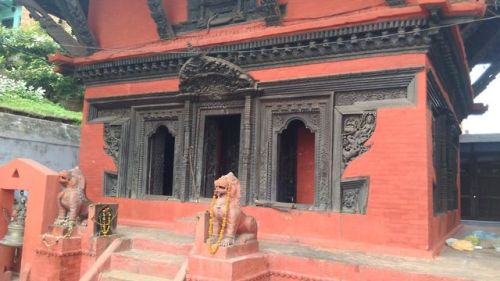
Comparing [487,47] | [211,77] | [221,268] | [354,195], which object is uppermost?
[487,47]

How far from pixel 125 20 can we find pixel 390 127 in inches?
270

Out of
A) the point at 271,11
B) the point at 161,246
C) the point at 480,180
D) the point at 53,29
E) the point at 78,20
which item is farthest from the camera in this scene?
the point at 480,180

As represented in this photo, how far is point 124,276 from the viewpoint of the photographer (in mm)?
6406

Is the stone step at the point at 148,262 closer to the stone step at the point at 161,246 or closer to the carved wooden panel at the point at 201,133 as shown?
the stone step at the point at 161,246

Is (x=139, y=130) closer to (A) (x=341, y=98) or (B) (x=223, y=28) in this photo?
(B) (x=223, y=28)

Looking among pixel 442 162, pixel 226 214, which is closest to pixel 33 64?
pixel 226 214

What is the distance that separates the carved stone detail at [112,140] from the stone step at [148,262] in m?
3.41

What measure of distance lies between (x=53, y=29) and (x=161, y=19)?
9.39ft

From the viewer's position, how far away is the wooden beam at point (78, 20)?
33.8 feet

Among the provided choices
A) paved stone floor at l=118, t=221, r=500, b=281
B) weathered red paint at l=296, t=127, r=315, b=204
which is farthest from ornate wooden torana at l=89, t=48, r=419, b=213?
weathered red paint at l=296, t=127, r=315, b=204

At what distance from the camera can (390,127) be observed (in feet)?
22.1

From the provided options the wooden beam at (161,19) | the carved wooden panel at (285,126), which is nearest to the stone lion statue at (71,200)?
the carved wooden panel at (285,126)

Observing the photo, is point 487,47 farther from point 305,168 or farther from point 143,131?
point 143,131

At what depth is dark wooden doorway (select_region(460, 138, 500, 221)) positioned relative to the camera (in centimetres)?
1573
